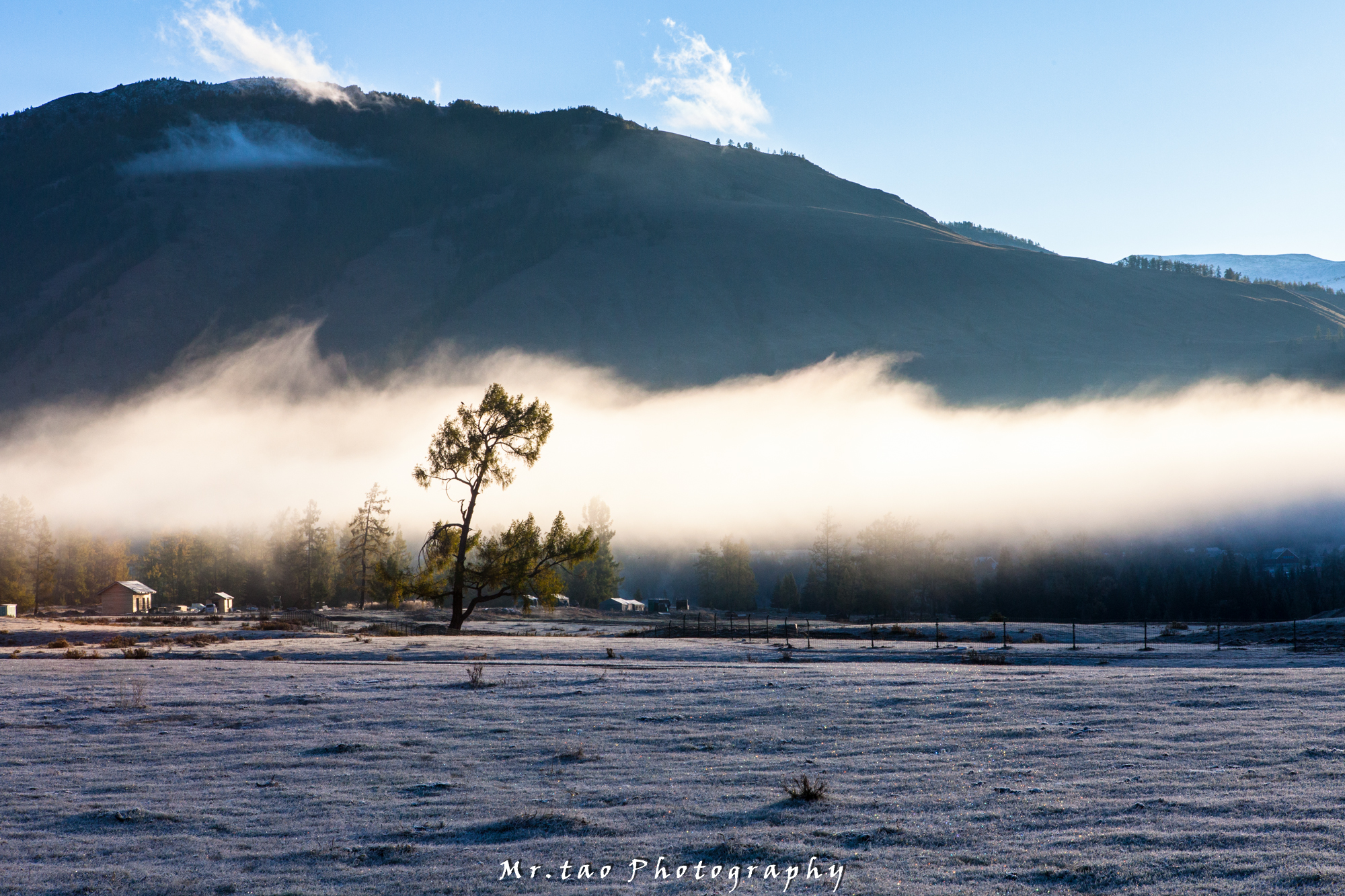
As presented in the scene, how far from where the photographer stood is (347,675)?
891 inches

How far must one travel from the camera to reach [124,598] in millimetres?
86562

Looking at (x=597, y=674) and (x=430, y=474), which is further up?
(x=430, y=474)

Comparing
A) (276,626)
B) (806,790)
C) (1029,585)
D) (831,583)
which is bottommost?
(276,626)

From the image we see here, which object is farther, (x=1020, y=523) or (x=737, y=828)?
(x=1020, y=523)

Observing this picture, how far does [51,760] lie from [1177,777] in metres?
14.3

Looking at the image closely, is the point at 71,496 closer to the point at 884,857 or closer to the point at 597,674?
the point at 597,674

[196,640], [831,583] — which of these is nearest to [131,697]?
[196,640]

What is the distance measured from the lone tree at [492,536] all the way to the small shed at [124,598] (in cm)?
5563

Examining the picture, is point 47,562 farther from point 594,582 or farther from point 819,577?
point 819,577

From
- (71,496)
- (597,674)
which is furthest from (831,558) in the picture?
(71,496)

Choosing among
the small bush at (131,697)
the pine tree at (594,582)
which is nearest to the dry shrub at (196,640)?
the small bush at (131,697)

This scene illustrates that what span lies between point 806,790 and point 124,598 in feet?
305

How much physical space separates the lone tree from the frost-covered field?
2197 centimetres

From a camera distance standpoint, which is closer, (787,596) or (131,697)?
(131,697)
